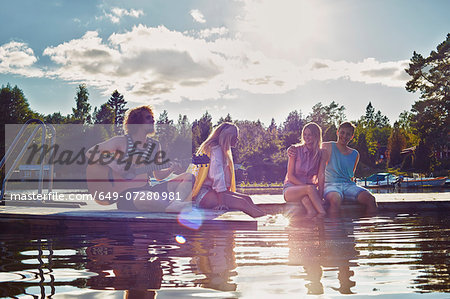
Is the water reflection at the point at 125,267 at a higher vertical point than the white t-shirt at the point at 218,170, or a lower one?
lower

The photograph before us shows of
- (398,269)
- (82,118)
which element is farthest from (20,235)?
(82,118)

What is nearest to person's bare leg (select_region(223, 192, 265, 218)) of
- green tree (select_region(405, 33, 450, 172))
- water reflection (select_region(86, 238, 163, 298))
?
water reflection (select_region(86, 238, 163, 298))

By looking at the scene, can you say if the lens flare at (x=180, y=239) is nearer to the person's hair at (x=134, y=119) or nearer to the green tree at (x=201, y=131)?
the person's hair at (x=134, y=119)

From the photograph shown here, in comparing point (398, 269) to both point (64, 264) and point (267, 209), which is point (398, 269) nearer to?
point (64, 264)

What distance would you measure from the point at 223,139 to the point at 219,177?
56cm

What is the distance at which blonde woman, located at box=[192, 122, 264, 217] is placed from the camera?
6.28 m

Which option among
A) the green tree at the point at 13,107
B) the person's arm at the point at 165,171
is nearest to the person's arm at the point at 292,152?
the person's arm at the point at 165,171

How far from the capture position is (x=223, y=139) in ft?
20.7

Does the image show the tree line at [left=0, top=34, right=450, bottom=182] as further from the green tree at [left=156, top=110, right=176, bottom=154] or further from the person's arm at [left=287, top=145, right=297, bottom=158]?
the person's arm at [left=287, top=145, right=297, bottom=158]

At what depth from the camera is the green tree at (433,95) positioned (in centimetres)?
4038

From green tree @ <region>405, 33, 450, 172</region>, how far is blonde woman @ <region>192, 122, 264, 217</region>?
128 ft

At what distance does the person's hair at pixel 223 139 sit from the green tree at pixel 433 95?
1534 inches

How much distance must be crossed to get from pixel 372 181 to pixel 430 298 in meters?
42.3

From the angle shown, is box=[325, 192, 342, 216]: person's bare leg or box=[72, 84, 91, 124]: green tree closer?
box=[325, 192, 342, 216]: person's bare leg
